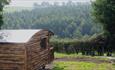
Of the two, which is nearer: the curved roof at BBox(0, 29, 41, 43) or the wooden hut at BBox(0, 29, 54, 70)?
the wooden hut at BBox(0, 29, 54, 70)

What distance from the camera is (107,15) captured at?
2712 centimetres

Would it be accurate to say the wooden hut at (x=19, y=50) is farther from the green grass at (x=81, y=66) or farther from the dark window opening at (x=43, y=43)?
the green grass at (x=81, y=66)

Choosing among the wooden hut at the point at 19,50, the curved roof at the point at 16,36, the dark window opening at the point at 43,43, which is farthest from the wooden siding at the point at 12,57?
the dark window opening at the point at 43,43

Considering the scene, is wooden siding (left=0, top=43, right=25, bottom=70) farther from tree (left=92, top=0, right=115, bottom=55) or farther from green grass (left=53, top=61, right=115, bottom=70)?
tree (left=92, top=0, right=115, bottom=55)

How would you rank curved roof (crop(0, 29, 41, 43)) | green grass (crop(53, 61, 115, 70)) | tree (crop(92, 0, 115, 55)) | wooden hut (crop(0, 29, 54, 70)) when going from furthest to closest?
tree (crop(92, 0, 115, 55)) < green grass (crop(53, 61, 115, 70)) < curved roof (crop(0, 29, 41, 43)) < wooden hut (crop(0, 29, 54, 70))

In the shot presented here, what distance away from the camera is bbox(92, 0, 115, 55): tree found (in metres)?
27.0

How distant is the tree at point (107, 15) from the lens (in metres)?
27.0

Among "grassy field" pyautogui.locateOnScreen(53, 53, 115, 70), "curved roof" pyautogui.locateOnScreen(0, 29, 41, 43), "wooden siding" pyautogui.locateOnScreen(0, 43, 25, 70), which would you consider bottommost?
"grassy field" pyautogui.locateOnScreen(53, 53, 115, 70)

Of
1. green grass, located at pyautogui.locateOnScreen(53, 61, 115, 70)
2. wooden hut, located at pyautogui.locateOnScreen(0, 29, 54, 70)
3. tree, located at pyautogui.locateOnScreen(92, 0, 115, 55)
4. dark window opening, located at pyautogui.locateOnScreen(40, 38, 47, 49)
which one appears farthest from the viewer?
tree, located at pyautogui.locateOnScreen(92, 0, 115, 55)

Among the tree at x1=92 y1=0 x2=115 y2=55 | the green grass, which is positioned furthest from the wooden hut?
the tree at x1=92 y1=0 x2=115 y2=55

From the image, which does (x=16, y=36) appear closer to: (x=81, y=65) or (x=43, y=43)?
(x=43, y=43)

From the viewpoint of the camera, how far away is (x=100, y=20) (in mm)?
27812

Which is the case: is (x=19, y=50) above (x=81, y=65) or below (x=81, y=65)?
above

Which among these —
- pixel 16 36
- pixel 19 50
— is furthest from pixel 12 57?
pixel 16 36
